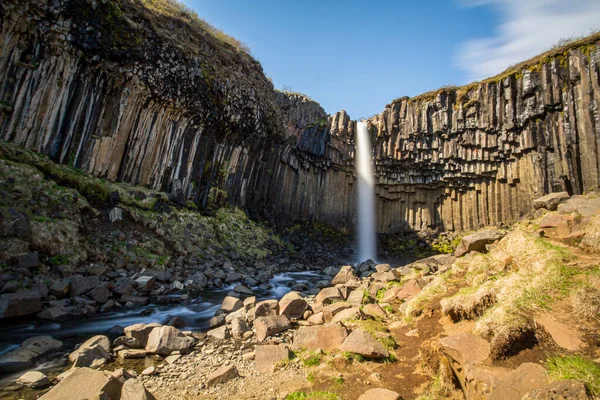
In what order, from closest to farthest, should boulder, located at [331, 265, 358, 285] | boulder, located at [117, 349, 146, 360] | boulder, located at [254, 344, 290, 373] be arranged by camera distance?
boulder, located at [254, 344, 290, 373]
boulder, located at [117, 349, 146, 360]
boulder, located at [331, 265, 358, 285]

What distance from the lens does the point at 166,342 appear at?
6.25 meters

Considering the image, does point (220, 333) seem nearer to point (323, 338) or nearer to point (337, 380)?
point (323, 338)

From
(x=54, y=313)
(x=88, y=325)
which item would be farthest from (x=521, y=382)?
(x=54, y=313)

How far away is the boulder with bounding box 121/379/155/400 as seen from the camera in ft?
13.2

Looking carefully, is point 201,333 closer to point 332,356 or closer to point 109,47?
point 332,356

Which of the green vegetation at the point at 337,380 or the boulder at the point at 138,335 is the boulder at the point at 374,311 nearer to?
the green vegetation at the point at 337,380

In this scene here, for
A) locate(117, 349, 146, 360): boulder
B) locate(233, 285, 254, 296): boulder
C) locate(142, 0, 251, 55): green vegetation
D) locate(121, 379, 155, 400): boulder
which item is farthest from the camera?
locate(142, 0, 251, 55): green vegetation

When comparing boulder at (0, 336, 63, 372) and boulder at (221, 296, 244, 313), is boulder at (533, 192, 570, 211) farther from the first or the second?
boulder at (0, 336, 63, 372)

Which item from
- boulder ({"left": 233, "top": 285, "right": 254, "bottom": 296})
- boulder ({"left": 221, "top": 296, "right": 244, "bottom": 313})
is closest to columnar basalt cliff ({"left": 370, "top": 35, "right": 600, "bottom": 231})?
boulder ({"left": 233, "top": 285, "right": 254, "bottom": 296})

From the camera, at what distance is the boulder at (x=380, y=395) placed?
3746 millimetres

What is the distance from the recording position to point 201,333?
7.45 meters

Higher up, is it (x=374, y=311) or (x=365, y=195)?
(x=365, y=195)

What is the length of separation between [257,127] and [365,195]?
14.3 meters

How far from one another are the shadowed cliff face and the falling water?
0.81 meters
